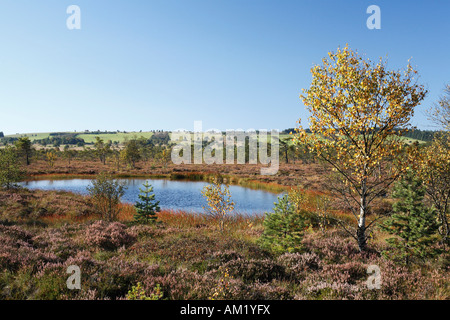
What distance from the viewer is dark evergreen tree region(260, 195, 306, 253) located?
30.8ft

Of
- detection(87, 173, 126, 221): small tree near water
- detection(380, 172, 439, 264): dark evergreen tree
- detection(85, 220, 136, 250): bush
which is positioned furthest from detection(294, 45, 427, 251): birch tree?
detection(87, 173, 126, 221): small tree near water

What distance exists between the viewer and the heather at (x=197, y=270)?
5.43 metres

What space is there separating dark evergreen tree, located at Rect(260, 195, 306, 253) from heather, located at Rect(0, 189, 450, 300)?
29 centimetres

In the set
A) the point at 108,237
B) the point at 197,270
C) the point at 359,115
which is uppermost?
the point at 359,115

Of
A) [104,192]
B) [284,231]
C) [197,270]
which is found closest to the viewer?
[197,270]

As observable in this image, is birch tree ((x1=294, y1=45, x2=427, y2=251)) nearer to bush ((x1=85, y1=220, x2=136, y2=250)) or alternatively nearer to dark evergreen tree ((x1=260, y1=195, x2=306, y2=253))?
dark evergreen tree ((x1=260, y1=195, x2=306, y2=253))

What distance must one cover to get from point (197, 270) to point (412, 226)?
283 inches

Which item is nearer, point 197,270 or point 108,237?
point 197,270

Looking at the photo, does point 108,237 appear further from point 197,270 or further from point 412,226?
point 412,226

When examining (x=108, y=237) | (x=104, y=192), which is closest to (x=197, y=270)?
(x=108, y=237)

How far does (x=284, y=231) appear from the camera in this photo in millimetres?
9758
